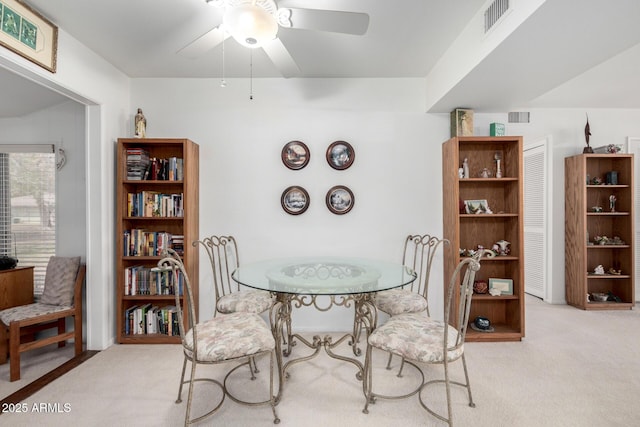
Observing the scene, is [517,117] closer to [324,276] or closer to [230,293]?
[324,276]

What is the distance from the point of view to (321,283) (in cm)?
190

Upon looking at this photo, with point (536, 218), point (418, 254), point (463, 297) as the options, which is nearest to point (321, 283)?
point (463, 297)

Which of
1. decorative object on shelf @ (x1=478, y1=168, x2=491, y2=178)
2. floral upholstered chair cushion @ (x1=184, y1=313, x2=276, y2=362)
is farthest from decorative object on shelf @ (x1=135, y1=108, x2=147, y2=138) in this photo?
decorative object on shelf @ (x1=478, y1=168, x2=491, y2=178)

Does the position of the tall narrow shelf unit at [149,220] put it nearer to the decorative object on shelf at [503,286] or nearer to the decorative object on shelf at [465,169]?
the decorative object on shelf at [465,169]

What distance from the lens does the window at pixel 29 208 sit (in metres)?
2.96

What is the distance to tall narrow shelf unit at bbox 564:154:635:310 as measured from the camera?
372 cm

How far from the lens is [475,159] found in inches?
125

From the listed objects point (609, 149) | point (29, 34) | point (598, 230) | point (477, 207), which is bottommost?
point (598, 230)

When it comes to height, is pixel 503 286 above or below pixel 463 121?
below

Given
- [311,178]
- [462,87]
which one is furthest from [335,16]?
[311,178]

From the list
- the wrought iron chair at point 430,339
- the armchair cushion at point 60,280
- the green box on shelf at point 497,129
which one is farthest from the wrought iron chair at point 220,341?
the green box on shelf at point 497,129

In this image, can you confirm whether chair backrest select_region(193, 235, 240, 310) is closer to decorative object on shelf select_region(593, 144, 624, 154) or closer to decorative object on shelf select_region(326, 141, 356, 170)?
decorative object on shelf select_region(326, 141, 356, 170)

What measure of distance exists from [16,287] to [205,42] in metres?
2.74

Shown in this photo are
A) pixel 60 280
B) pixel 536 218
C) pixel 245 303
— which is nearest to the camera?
pixel 245 303
